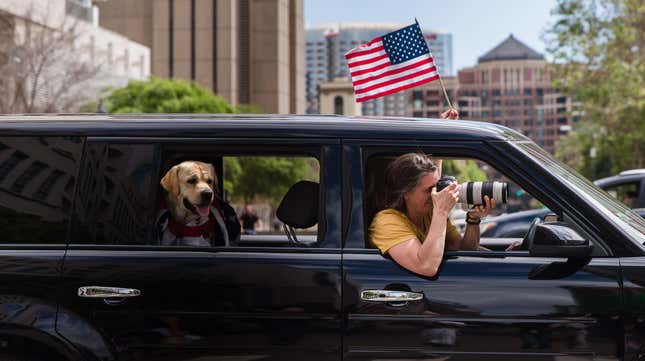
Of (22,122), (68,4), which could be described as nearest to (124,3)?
(68,4)

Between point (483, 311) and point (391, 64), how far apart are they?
2.67 metres

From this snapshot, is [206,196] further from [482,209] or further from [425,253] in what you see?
[482,209]

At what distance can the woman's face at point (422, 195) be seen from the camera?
4598mm

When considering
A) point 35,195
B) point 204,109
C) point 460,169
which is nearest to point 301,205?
point 35,195

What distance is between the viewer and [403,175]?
461 centimetres

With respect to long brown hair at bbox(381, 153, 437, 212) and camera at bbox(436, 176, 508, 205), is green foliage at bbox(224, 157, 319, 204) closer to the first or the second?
long brown hair at bbox(381, 153, 437, 212)

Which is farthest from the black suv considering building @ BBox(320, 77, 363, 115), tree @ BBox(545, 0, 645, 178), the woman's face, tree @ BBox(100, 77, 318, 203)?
building @ BBox(320, 77, 363, 115)

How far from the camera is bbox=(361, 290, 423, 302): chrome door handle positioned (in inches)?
167

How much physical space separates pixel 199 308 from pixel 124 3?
360ft

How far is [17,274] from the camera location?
14.3ft

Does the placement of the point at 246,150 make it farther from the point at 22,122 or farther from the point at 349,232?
the point at 22,122

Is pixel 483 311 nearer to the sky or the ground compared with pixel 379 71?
nearer to the ground

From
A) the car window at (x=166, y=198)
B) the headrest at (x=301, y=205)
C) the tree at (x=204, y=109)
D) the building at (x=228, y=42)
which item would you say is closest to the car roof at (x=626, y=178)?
the car window at (x=166, y=198)

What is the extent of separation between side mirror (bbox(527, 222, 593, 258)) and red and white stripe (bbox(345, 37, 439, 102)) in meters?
2.39
